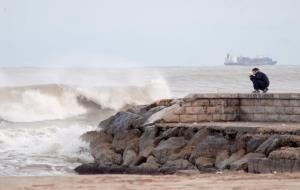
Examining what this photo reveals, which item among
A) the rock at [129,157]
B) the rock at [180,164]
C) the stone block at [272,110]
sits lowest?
the rock at [180,164]

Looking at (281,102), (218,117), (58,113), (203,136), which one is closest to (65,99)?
(58,113)

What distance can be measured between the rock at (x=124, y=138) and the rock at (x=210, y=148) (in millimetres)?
2292

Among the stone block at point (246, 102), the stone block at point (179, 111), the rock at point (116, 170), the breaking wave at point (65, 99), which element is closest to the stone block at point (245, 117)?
the stone block at point (246, 102)

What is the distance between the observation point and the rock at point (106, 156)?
1702 centimetres

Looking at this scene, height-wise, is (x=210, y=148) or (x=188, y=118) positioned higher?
(x=188, y=118)

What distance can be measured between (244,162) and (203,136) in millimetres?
2169

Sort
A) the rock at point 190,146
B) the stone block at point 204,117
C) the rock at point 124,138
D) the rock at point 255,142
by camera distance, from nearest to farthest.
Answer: the rock at point 255,142, the rock at point 190,146, the stone block at point 204,117, the rock at point 124,138

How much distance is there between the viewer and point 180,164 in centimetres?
1541

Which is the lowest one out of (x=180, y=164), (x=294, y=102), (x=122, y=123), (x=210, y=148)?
(x=180, y=164)

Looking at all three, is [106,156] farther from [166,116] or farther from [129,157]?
[166,116]

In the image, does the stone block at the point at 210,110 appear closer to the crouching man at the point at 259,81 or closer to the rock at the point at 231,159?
the crouching man at the point at 259,81

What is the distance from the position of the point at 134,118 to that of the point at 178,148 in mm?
2729

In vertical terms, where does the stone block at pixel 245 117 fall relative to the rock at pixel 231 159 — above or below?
above

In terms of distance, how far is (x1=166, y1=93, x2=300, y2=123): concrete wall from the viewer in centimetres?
1688
